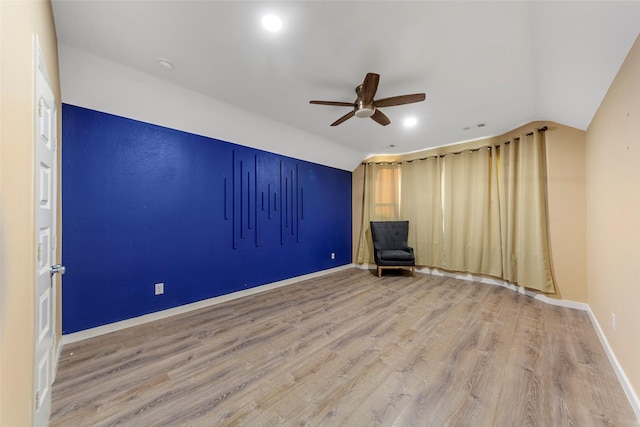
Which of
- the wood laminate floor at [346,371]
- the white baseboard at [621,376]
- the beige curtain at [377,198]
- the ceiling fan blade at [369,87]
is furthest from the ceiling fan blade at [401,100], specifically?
the beige curtain at [377,198]

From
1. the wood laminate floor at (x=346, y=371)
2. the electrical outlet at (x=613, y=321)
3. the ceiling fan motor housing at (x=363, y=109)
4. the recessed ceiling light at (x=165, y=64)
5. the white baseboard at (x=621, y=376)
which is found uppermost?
the recessed ceiling light at (x=165, y=64)

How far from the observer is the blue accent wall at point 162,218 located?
2.35 metres

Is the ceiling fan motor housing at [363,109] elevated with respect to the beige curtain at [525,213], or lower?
elevated

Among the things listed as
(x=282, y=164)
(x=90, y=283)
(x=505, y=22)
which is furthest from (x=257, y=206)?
(x=505, y=22)

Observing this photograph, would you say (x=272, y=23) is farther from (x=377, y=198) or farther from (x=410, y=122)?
(x=377, y=198)

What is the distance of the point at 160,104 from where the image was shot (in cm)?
269

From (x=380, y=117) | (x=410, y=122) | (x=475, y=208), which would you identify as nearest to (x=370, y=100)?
(x=380, y=117)

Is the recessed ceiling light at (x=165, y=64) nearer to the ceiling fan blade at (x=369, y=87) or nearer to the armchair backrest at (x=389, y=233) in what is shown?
the ceiling fan blade at (x=369, y=87)

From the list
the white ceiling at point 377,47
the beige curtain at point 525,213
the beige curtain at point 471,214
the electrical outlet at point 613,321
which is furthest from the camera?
the beige curtain at point 471,214

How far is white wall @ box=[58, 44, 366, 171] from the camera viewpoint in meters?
2.19

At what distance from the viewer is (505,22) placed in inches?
67.9

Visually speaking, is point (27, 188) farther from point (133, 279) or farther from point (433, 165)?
point (433, 165)

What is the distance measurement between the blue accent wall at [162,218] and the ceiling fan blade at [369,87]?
5.99 ft

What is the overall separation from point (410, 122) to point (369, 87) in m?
1.61
